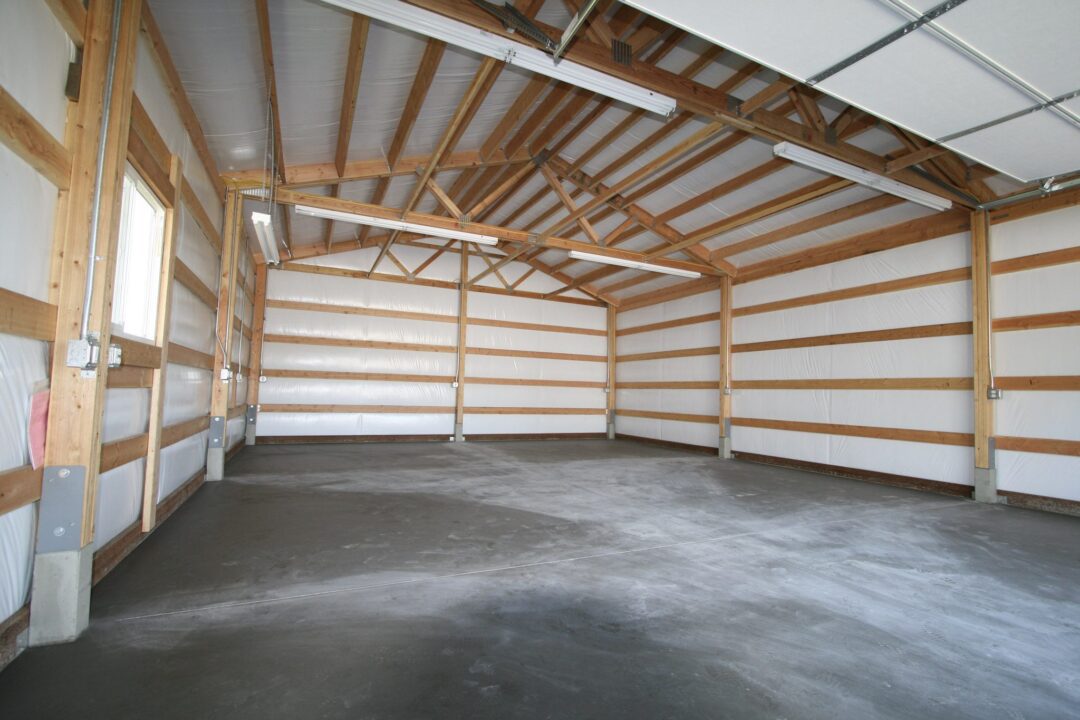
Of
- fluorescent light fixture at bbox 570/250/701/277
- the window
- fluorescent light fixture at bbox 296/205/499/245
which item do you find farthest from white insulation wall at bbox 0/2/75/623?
fluorescent light fixture at bbox 570/250/701/277

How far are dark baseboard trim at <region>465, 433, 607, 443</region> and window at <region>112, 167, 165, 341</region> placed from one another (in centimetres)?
894

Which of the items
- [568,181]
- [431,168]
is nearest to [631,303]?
[568,181]

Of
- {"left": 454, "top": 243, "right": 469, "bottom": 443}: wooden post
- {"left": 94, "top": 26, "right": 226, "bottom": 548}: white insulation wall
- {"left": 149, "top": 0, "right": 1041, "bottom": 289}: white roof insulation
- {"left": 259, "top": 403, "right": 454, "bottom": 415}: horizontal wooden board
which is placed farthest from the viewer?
{"left": 454, "top": 243, "right": 469, "bottom": 443}: wooden post

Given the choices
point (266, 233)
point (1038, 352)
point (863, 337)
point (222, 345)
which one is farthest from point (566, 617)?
point (863, 337)

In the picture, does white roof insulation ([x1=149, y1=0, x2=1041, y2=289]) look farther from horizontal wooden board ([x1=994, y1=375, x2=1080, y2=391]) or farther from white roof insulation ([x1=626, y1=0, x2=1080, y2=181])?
horizontal wooden board ([x1=994, y1=375, x2=1080, y2=391])

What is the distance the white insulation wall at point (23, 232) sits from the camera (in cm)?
211

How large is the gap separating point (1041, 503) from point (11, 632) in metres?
9.08

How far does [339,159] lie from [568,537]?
227 inches

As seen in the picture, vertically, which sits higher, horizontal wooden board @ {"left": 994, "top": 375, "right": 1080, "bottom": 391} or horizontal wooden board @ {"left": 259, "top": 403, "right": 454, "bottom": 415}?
horizontal wooden board @ {"left": 994, "top": 375, "right": 1080, "bottom": 391}

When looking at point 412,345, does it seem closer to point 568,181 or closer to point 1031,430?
point 568,181

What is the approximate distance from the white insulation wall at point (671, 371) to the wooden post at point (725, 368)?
0.38 metres

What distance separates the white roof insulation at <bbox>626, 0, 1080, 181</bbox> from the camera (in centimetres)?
311

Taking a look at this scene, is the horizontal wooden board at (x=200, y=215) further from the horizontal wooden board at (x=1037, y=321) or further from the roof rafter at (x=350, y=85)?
the horizontal wooden board at (x=1037, y=321)

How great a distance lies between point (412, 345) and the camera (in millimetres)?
12109
